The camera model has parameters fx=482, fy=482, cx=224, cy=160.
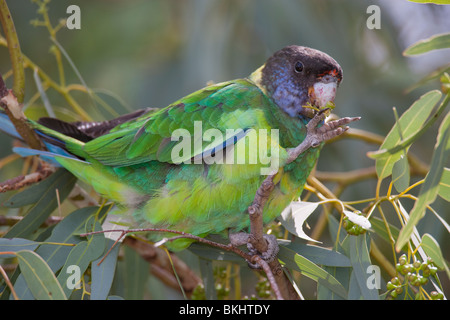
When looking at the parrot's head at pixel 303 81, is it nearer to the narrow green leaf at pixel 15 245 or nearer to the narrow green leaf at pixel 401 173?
the narrow green leaf at pixel 401 173

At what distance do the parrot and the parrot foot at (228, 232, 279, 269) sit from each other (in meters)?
0.04

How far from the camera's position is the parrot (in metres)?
1.42

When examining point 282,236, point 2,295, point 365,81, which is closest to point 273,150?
point 282,236

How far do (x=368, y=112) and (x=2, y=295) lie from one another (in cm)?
204

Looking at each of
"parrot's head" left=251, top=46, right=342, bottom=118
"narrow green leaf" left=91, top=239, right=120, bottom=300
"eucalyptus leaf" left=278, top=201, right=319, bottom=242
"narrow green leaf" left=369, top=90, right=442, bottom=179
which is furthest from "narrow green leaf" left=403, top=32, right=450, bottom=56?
"narrow green leaf" left=91, top=239, right=120, bottom=300

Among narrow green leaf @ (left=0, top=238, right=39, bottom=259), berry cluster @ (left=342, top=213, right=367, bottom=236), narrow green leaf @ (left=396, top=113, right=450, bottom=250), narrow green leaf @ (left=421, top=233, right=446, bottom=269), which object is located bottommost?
narrow green leaf @ (left=421, top=233, right=446, bottom=269)

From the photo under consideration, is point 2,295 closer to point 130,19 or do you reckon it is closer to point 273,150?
point 273,150

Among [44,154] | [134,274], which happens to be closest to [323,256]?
[134,274]

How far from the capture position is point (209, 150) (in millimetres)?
1424

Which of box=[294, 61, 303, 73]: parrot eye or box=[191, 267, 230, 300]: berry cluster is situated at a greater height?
box=[294, 61, 303, 73]: parrot eye

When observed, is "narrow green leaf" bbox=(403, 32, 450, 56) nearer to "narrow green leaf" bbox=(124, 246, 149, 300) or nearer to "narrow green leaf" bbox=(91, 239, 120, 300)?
"narrow green leaf" bbox=(91, 239, 120, 300)

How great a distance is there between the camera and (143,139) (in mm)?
1531

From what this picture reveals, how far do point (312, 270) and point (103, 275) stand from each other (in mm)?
592

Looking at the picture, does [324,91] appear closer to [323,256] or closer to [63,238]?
[323,256]
